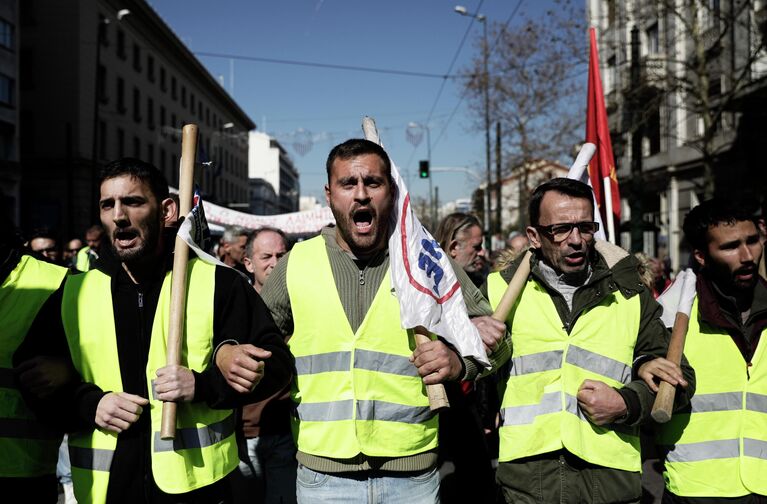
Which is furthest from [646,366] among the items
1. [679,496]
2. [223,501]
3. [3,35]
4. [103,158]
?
[103,158]

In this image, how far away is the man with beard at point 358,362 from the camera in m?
2.57

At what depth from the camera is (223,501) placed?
2504mm

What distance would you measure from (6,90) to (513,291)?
30.1 m

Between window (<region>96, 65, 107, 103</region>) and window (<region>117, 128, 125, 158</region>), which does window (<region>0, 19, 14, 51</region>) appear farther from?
window (<region>117, 128, 125, 158</region>)

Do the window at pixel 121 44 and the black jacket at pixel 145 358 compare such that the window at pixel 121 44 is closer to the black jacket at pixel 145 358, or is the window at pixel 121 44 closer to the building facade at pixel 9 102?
the building facade at pixel 9 102

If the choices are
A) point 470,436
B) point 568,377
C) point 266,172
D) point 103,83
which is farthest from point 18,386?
point 266,172

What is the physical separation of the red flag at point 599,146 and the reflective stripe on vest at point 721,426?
201 centimetres

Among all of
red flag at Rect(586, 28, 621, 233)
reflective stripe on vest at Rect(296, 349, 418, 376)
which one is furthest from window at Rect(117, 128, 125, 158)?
reflective stripe on vest at Rect(296, 349, 418, 376)

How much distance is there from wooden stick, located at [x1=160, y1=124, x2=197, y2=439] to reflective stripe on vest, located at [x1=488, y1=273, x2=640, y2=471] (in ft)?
4.40

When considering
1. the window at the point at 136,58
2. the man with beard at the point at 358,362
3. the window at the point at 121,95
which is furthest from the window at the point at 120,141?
the man with beard at the point at 358,362

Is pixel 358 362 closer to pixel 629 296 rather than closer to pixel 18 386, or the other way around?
pixel 629 296

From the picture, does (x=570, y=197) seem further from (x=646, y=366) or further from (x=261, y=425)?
(x=261, y=425)

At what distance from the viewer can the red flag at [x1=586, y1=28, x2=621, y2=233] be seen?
15.9 feet

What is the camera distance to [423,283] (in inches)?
102
